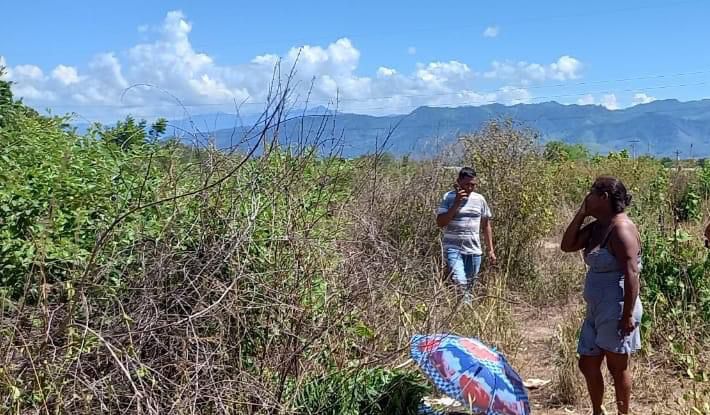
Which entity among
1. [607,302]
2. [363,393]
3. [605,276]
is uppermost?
[605,276]

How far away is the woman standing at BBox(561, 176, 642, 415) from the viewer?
4008 millimetres

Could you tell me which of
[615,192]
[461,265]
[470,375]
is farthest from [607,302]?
[461,265]

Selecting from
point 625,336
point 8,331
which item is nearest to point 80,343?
point 8,331

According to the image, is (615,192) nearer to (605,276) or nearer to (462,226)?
(605,276)

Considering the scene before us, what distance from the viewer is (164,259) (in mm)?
3518

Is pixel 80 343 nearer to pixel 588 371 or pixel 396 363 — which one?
pixel 396 363

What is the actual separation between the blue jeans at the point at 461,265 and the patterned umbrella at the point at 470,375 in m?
2.41

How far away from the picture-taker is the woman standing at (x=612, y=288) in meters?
4.01

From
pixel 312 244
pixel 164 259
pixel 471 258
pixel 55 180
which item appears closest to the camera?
pixel 164 259

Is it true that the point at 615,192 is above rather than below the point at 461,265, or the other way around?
above

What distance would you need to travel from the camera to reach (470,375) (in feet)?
12.3

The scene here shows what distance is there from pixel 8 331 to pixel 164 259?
78 centimetres

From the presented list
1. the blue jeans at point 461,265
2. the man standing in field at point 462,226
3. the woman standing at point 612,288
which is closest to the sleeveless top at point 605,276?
the woman standing at point 612,288

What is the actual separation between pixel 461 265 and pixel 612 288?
2611 mm
